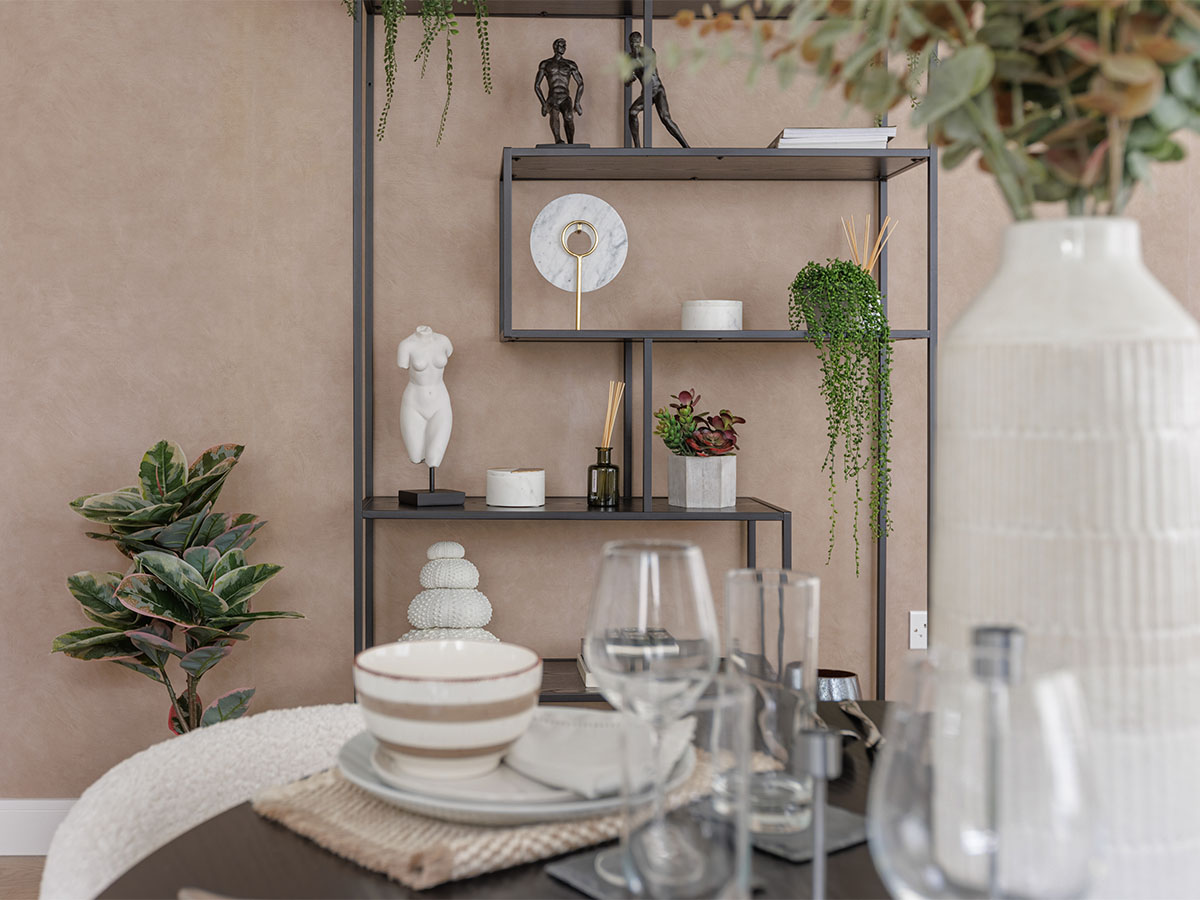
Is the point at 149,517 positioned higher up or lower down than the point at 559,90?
lower down

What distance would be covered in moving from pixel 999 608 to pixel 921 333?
1720 millimetres

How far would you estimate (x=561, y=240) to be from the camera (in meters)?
2.33

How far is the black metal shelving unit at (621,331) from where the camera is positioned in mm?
2148

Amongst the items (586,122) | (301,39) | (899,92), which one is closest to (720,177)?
(586,122)

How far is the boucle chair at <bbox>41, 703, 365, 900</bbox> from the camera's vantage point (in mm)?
901

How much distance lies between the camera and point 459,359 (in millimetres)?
2441

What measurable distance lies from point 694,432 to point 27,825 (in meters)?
1.90

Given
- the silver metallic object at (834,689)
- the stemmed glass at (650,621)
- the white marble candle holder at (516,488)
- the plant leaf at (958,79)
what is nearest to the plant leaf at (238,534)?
the white marble candle holder at (516,488)

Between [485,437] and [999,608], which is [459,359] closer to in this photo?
[485,437]

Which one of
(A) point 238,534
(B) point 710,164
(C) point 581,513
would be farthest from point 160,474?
(B) point 710,164

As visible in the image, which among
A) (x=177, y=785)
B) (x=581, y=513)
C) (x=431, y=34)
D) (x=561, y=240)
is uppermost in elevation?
(x=431, y=34)

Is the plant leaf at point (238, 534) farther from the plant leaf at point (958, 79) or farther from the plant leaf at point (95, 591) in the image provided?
the plant leaf at point (958, 79)

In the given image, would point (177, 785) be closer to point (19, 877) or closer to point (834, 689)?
point (834, 689)

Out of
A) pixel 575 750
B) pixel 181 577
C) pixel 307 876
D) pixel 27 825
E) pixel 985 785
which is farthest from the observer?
pixel 27 825
